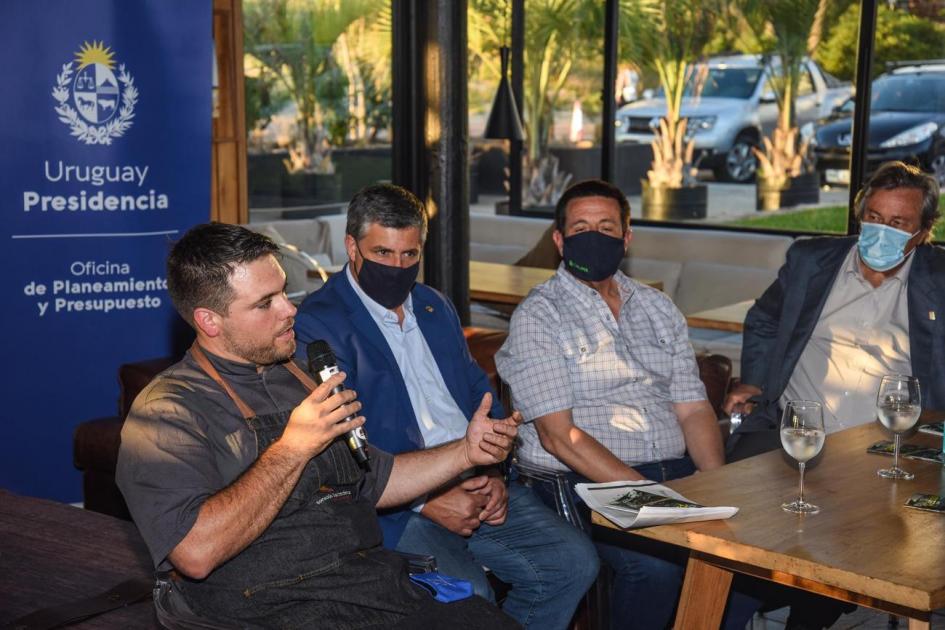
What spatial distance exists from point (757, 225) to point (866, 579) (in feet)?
20.8

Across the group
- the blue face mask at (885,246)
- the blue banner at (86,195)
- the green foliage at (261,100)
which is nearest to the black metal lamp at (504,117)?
the green foliage at (261,100)

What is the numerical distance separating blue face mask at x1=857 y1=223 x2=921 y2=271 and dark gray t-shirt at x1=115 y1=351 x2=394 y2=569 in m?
2.12

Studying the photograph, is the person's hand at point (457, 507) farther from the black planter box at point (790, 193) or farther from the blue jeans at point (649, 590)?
the black planter box at point (790, 193)

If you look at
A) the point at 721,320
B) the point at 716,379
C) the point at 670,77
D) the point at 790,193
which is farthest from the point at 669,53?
the point at 716,379

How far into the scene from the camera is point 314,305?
128 inches

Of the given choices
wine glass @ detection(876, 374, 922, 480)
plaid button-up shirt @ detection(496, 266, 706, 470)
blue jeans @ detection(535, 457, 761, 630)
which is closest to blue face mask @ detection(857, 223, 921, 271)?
plaid button-up shirt @ detection(496, 266, 706, 470)

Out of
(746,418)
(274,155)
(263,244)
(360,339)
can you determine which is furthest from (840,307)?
(274,155)

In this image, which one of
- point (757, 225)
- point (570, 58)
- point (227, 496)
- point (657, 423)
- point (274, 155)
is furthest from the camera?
A: point (570, 58)

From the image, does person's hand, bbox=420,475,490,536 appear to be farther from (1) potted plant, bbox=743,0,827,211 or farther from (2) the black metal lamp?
(1) potted plant, bbox=743,0,827,211

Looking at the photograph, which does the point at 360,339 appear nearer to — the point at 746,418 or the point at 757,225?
the point at 746,418

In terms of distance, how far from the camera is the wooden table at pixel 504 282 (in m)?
6.52

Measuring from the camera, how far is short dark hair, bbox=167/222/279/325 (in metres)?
2.43

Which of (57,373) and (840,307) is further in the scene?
(57,373)

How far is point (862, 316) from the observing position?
3881mm
